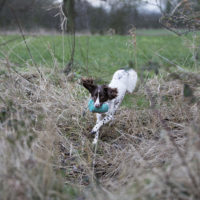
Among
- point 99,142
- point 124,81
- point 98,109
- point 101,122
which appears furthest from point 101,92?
point 124,81

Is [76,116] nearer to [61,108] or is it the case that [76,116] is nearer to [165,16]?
[61,108]

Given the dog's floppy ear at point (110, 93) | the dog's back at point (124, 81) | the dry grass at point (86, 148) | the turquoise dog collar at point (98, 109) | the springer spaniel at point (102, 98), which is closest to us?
the dry grass at point (86, 148)

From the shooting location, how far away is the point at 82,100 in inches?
186

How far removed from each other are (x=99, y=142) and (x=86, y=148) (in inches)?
13.9

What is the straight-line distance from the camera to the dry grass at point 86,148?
2045mm

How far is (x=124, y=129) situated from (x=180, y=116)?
76cm

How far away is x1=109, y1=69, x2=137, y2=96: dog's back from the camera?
5.16m

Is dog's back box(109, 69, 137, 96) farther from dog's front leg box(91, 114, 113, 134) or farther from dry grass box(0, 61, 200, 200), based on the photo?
dog's front leg box(91, 114, 113, 134)

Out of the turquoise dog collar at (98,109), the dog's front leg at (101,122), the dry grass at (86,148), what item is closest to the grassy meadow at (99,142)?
the dry grass at (86,148)

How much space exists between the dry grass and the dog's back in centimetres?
21

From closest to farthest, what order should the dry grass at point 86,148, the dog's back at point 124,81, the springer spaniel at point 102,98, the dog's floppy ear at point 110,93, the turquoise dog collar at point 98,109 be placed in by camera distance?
the dry grass at point 86,148
the turquoise dog collar at point 98,109
the springer spaniel at point 102,98
the dog's floppy ear at point 110,93
the dog's back at point 124,81

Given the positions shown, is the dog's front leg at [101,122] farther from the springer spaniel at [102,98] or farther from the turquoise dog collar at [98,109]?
the turquoise dog collar at [98,109]

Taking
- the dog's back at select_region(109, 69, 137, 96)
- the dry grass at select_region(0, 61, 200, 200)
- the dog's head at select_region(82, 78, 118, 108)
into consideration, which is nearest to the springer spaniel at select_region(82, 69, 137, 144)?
the dog's head at select_region(82, 78, 118, 108)

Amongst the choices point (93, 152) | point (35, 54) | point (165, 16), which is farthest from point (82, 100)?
point (35, 54)
